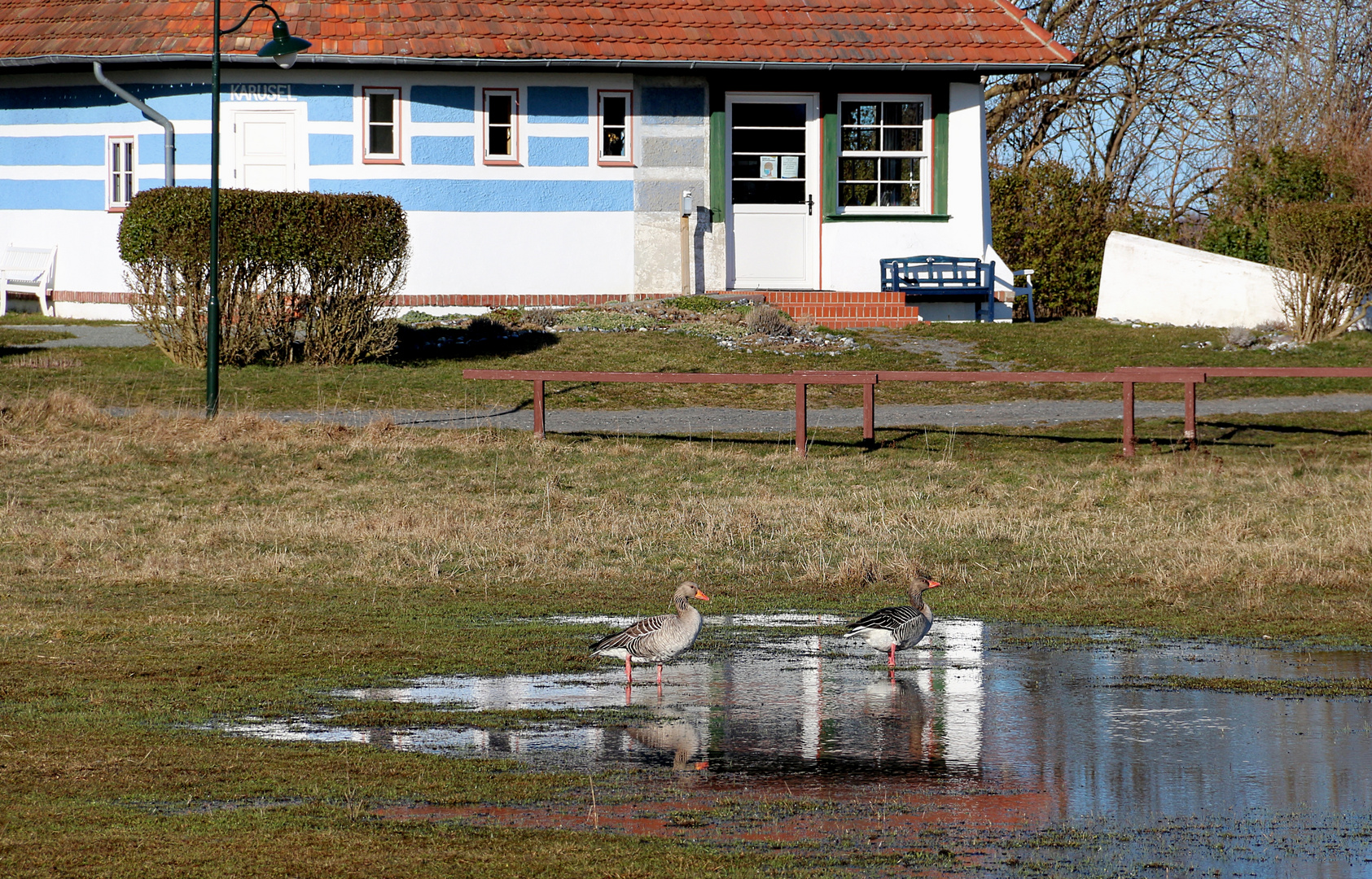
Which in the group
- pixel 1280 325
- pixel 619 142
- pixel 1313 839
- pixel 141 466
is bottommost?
pixel 1313 839

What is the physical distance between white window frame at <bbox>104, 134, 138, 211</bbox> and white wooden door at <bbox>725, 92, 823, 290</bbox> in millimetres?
10204

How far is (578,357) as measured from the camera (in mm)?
23984

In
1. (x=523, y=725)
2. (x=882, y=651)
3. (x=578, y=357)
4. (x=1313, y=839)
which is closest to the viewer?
(x=1313, y=839)

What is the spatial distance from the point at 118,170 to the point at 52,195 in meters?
1.32

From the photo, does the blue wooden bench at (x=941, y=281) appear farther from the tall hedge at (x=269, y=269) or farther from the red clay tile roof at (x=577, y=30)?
the tall hedge at (x=269, y=269)

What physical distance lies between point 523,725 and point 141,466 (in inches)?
394

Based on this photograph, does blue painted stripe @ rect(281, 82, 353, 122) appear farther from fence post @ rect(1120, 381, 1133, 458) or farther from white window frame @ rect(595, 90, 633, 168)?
fence post @ rect(1120, 381, 1133, 458)

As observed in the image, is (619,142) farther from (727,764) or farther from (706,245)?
(727,764)

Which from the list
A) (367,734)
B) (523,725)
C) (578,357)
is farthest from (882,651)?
(578,357)

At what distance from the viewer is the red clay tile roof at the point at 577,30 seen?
2862 centimetres

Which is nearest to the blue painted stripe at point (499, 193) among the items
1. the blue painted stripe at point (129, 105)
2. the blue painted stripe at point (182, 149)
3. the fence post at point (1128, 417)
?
the blue painted stripe at point (129, 105)

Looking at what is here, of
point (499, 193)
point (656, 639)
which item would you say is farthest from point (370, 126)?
point (656, 639)

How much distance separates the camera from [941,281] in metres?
29.6

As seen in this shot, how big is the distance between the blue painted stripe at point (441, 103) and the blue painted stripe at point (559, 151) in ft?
3.98
